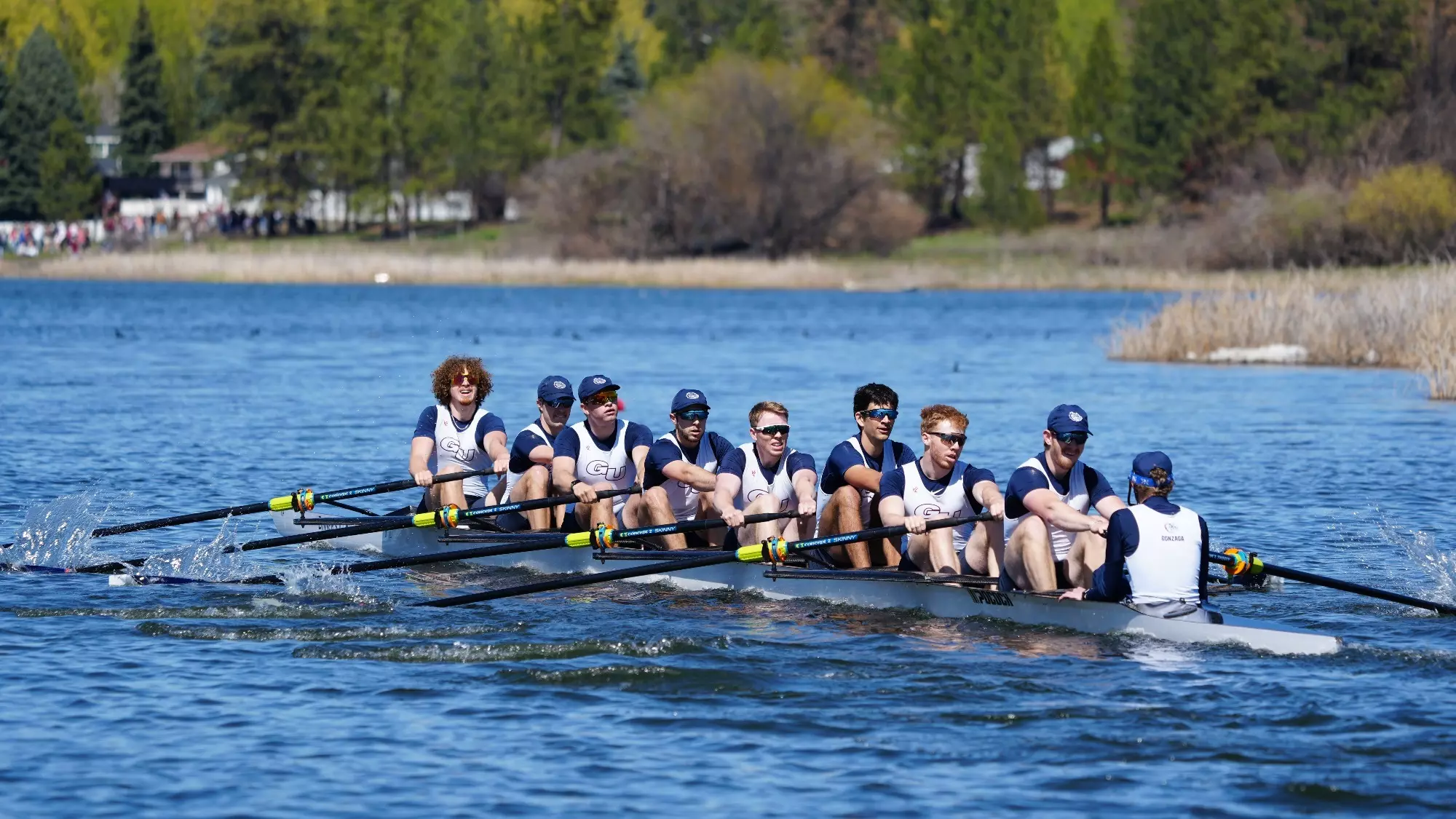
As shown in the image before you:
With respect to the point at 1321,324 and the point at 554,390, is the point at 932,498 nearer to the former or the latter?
the point at 554,390

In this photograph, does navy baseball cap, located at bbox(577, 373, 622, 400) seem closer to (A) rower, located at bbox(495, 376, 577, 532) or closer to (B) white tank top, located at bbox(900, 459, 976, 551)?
(A) rower, located at bbox(495, 376, 577, 532)

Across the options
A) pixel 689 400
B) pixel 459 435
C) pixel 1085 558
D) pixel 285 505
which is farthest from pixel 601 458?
pixel 1085 558

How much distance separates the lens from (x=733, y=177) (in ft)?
259

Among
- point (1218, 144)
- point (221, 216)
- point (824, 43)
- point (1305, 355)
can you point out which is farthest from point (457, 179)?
point (1305, 355)

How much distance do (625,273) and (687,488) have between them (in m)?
58.4

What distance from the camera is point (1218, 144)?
8594 centimetres

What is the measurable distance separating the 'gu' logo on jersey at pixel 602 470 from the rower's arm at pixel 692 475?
3.06 feet

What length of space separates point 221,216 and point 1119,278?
5751 centimetres

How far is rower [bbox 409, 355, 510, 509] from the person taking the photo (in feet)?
53.4

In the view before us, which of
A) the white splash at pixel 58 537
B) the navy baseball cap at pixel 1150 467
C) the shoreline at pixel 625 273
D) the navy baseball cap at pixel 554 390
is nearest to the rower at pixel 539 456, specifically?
the navy baseball cap at pixel 554 390

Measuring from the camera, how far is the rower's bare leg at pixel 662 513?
15.1 m

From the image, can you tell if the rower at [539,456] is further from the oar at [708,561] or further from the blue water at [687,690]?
the oar at [708,561]

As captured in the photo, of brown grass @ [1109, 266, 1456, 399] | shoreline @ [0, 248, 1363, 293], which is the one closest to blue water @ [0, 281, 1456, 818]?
brown grass @ [1109, 266, 1456, 399]

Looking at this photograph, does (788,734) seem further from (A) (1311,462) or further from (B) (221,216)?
(B) (221,216)
